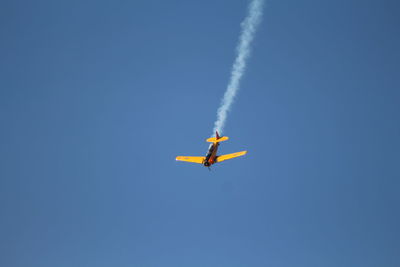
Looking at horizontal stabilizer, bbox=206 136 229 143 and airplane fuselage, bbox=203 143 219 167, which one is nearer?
horizontal stabilizer, bbox=206 136 229 143

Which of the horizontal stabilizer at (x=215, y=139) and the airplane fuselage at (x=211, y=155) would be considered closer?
the horizontal stabilizer at (x=215, y=139)

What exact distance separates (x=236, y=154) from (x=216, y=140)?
145 inches

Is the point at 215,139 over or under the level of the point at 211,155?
over

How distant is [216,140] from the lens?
2820 inches

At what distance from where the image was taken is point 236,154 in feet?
240

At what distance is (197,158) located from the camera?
7550 cm

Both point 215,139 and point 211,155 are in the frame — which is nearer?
point 215,139

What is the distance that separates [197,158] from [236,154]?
571 centimetres

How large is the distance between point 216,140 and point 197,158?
17.2 feet
